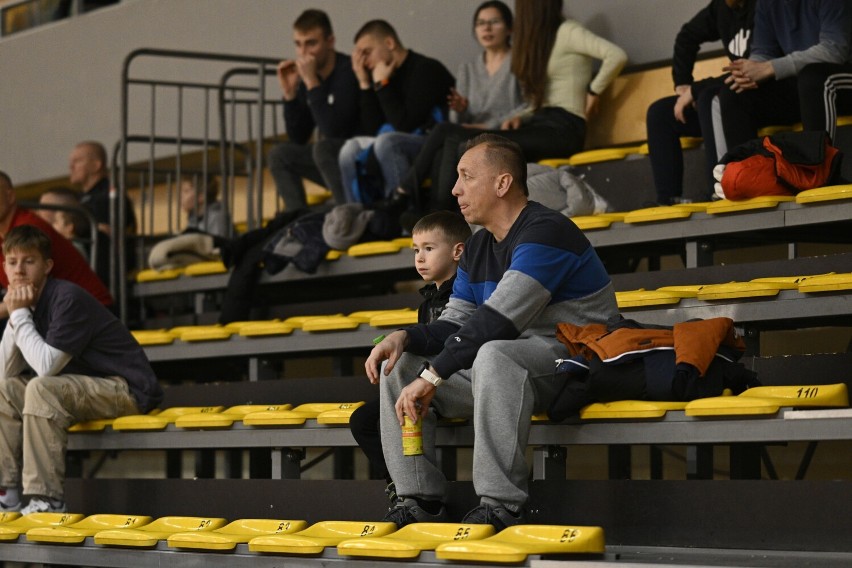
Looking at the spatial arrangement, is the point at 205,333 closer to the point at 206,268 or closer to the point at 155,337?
the point at 155,337

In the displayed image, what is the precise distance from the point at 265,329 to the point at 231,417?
32.4 inches

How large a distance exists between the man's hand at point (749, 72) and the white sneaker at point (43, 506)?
291 centimetres

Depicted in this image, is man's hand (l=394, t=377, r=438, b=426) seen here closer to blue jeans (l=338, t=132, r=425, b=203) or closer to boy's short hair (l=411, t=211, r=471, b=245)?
boy's short hair (l=411, t=211, r=471, b=245)

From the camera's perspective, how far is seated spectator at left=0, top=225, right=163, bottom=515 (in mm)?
4949

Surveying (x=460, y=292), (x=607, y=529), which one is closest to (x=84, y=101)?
(x=460, y=292)

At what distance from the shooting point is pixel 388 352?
3.63 meters

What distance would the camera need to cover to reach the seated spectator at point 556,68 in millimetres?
6188

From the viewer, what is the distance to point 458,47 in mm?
7277

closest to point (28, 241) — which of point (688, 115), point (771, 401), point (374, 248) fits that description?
point (374, 248)

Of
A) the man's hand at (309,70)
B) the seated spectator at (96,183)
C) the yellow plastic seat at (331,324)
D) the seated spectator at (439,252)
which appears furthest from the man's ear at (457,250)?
the seated spectator at (96,183)

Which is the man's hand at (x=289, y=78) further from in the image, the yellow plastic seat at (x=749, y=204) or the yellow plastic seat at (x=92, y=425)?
the yellow plastic seat at (x=749, y=204)

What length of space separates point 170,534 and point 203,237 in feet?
10.1

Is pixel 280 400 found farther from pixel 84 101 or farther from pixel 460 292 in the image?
pixel 84 101

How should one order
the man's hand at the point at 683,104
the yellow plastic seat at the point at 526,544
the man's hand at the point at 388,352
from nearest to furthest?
the yellow plastic seat at the point at 526,544
the man's hand at the point at 388,352
the man's hand at the point at 683,104
